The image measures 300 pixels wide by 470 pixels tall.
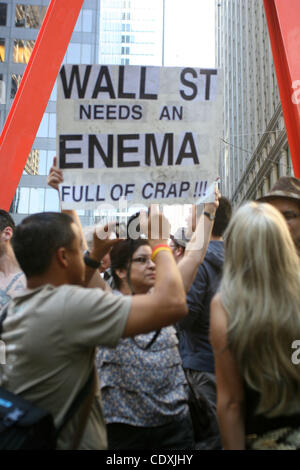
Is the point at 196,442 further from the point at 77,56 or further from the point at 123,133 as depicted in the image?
the point at 77,56

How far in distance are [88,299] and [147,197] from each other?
4.19 feet

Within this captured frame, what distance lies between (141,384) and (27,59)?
139 feet

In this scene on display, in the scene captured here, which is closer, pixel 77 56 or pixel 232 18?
pixel 77 56

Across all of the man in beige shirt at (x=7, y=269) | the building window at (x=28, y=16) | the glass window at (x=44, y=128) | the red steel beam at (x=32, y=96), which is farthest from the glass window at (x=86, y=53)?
the man in beige shirt at (x=7, y=269)

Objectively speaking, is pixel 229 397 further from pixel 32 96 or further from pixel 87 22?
pixel 87 22

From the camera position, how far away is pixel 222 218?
379cm

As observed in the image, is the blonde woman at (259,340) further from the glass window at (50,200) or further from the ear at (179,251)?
the glass window at (50,200)

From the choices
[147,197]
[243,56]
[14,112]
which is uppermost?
[243,56]

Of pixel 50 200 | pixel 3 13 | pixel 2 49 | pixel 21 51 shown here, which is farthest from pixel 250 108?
pixel 3 13

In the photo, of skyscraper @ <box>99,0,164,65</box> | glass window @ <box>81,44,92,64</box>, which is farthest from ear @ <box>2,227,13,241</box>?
skyscraper @ <box>99,0,164,65</box>

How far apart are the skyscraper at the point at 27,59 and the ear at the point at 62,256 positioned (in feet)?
121

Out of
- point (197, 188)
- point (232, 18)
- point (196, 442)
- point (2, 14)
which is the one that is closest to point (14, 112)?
point (197, 188)

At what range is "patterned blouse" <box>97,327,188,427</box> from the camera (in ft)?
8.60

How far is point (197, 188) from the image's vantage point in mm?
3199
